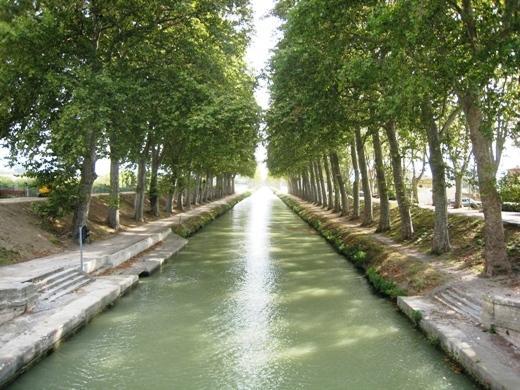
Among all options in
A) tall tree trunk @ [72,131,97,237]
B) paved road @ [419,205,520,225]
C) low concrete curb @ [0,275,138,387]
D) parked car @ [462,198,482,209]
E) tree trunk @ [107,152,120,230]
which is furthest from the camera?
parked car @ [462,198,482,209]

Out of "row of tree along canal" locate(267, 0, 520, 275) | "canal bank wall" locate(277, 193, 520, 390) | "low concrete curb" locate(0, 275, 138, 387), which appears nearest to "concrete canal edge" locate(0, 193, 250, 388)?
"low concrete curb" locate(0, 275, 138, 387)

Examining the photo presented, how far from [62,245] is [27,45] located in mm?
8849

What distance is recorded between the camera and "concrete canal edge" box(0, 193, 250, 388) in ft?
35.2

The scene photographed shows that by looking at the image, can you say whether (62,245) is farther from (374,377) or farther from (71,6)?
(374,377)

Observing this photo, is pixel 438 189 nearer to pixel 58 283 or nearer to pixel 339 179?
pixel 58 283

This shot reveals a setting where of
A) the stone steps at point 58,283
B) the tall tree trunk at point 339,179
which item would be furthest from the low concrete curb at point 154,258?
the tall tree trunk at point 339,179

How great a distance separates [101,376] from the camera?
432 inches

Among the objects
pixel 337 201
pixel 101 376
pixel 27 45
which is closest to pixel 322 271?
pixel 101 376

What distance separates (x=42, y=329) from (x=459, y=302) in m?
11.0

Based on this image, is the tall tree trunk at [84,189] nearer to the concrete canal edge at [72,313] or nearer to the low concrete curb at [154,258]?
the concrete canal edge at [72,313]

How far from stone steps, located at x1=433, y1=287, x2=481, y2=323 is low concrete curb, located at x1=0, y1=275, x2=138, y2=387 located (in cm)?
1036

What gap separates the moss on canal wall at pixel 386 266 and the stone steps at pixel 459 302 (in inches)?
42.1

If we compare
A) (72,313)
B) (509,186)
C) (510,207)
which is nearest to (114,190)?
(72,313)

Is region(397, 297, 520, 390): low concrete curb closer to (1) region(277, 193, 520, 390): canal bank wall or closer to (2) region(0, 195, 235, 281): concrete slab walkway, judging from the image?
(1) region(277, 193, 520, 390): canal bank wall
